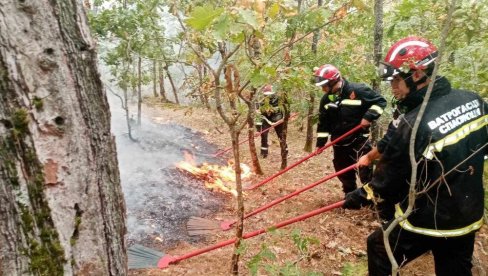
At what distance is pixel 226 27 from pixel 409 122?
1758mm

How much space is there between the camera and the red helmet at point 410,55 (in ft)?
10.1

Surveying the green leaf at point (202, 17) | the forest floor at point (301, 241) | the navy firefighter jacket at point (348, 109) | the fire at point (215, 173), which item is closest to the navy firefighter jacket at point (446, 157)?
the forest floor at point (301, 241)

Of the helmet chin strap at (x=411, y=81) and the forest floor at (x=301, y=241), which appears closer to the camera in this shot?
the helmet chin strap at (x=411, y=81)

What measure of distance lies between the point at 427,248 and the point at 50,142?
3177 millimetres

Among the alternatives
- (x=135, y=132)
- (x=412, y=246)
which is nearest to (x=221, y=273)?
(x=412, y=246)

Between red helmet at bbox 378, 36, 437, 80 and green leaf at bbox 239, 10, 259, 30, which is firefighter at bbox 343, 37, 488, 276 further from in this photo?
green leaf at bbox 239, 10, 259, 30

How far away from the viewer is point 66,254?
1.26 meters

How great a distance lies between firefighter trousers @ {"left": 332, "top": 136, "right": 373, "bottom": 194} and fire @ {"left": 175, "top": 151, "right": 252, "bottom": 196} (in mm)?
2522

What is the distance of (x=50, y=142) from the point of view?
46.5 inches

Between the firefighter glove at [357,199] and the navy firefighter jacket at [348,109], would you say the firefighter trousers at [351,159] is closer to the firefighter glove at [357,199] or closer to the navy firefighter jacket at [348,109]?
the navy firefighter jacket at [348,109]

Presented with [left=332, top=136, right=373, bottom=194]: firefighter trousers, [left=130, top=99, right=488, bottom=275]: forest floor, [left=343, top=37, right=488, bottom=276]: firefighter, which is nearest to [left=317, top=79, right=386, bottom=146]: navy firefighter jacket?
[left=332, top=136, right=373, bottom=194]: firefighter trousers

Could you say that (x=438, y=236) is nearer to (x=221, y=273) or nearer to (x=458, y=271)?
(x=458, y=271)

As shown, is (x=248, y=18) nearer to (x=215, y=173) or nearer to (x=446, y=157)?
(x=446, y=157)

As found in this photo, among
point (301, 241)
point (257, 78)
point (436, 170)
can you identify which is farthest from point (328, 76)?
point (436, 170)
